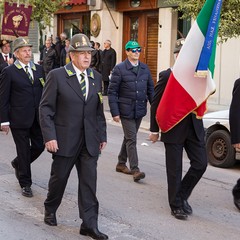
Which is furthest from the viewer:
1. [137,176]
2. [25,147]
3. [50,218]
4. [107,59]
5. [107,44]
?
[107,59]

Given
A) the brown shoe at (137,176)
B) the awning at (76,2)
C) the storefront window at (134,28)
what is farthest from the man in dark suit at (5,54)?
the awning at (76,2)

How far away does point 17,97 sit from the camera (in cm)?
672

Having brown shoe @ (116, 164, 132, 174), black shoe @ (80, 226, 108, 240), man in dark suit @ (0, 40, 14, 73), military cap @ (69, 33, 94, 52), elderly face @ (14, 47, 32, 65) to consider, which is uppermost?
military cap @ (69, 33, 94, 52)

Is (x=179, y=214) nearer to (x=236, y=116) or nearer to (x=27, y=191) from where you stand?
(x=236, y=116)

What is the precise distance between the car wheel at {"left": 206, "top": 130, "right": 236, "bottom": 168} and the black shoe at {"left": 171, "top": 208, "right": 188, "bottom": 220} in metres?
2.92

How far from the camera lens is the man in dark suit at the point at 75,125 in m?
5.21

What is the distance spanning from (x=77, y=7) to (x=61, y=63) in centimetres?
347

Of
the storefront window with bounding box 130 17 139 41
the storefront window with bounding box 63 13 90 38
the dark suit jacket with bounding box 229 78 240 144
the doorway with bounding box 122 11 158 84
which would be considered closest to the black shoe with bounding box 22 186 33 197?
the dark suit jacket with bounding box 229 78 240 144

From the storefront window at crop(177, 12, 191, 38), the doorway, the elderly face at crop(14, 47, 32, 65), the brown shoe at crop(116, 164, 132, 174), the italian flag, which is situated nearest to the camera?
the italian flag

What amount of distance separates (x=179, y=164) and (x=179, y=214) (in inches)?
21.4

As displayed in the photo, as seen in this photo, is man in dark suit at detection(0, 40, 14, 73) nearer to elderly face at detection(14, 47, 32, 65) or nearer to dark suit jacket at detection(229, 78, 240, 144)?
elderly face at detection(14, 47, 32, 65)

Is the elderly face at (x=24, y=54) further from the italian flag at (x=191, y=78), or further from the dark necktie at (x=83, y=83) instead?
the italian flag at (x=191, y=78)

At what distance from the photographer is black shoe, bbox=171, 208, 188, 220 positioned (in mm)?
5898

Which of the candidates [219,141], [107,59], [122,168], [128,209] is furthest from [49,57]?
[128,209]
